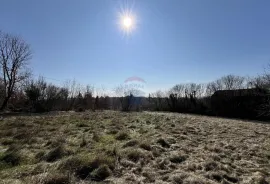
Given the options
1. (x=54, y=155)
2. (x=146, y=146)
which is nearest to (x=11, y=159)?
(x=54, y=155)

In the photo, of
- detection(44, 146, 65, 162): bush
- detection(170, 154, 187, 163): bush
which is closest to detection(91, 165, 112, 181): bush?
detection(44, 146, 65, 162): bush

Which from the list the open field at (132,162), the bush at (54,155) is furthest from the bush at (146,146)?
the bush at (54,155)

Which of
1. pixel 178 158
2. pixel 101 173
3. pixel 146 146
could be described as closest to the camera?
pixel 101 173

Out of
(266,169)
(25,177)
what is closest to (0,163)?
(25,177)

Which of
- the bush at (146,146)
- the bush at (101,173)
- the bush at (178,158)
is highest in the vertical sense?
the bush at (146,146)

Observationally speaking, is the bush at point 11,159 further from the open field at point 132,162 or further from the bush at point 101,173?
the bush at point 101,173

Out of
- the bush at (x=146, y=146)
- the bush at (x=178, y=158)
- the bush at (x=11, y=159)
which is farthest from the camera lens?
the bush at (x=146, y=146)

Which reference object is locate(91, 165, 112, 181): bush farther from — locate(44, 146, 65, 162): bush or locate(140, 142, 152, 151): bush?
locate(140, 142, 152, 151): bush

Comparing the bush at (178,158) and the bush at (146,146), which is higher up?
the bush at (146,146)

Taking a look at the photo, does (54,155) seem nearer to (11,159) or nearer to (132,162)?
(11,159)

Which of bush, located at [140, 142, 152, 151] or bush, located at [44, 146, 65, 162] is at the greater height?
bush, located at [140, 142, 152, 151]

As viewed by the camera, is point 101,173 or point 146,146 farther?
point 146,146

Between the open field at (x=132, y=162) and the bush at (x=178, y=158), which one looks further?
the bush at (x=178, y=158)

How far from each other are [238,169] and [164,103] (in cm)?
2531
